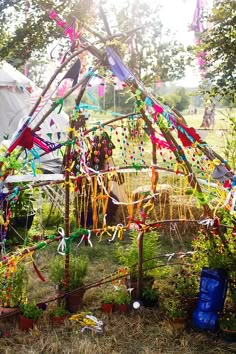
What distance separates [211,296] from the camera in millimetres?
3469

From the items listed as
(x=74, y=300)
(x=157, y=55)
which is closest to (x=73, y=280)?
(x=74, y=300)

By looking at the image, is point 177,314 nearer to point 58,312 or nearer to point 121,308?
point 121,308

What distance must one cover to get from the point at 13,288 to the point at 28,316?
0.27m

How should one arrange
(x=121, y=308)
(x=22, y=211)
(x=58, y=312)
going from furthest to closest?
(x=22, y=211) → (x=121, y=308) → (x=58, y=312)

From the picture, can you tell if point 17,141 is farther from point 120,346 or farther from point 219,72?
point 219,72

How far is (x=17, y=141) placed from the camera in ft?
11.0

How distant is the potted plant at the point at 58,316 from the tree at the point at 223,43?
122 inches

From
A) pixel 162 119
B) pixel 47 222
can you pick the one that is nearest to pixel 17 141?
pixel 162 119

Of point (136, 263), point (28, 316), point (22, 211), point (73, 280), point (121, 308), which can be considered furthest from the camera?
point (22, 211)

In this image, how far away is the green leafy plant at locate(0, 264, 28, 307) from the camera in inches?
143

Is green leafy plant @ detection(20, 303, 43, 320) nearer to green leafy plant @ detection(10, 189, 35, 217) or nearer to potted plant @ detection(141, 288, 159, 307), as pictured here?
potted plant @ detection(141, 288, 159, 307)

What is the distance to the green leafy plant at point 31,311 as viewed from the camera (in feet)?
11.6

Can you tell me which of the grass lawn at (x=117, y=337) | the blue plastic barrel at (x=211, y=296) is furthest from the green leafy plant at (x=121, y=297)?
the blue plastic barrel at (x=211, y=296)

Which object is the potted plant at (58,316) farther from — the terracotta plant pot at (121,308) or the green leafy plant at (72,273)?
the terracotta plant pot at (121,308)
